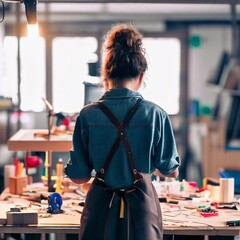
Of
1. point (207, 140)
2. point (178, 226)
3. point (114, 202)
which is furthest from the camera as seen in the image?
point (207, 140)

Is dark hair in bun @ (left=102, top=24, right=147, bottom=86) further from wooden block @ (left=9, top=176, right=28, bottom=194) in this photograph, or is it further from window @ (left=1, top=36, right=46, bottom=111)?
window @ (left=1, top=36, right=46, bottom=111)

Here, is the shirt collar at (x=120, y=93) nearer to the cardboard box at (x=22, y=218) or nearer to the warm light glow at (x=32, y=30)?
the cardboard box at (x=22, y=218)

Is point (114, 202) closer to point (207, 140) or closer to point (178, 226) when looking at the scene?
point (178, 226)

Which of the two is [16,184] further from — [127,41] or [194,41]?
[194,41]

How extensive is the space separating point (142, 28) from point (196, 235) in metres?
5.18

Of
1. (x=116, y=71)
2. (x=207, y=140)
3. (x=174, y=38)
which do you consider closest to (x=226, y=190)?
(x=116, y=71)

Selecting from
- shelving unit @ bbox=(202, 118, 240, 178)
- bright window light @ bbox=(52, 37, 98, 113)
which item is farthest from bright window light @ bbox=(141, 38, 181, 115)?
bright window light @ bbox=(52, 37, 98, 113)

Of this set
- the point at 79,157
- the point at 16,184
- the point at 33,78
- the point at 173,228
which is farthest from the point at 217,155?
the point at 79,157

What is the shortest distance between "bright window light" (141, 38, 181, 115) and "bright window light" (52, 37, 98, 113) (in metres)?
0.80

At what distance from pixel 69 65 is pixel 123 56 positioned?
521 centimetres

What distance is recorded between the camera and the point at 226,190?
→ 11.8 ft

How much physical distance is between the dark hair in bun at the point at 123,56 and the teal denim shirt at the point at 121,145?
0.25 feet

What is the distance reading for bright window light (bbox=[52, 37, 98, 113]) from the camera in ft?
26.0

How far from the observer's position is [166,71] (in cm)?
807
